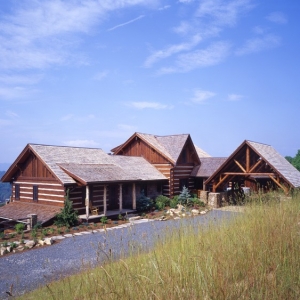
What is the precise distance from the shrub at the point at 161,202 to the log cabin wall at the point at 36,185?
27.9ft

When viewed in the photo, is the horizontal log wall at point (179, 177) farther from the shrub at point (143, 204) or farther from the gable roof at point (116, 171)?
the shrub at point (143, 204)

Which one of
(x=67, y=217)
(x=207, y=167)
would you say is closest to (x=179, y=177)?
(x=207, y=167)

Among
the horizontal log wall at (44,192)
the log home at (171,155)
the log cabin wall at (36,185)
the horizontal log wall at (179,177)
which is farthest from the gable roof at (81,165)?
the horizontal log wall at (179,177)

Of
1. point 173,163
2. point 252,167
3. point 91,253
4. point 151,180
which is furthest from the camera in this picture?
point 173,163

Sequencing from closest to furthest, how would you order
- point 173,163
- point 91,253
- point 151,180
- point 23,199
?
point 91,253 → point 23,199 → point 151,180 → point 173,163

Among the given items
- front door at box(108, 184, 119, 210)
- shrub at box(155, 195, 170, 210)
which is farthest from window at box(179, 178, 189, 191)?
front door at box(108, 184, 119, 210)

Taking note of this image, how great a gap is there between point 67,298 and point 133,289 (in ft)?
3.92

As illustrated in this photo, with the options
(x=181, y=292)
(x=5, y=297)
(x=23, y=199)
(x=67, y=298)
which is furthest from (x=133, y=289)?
(x=23, y=199)

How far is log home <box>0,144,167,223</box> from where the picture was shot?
21422 millimetres

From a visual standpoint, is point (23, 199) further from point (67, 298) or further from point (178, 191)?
point (67, 298)

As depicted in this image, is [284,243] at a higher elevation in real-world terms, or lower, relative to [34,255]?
higher

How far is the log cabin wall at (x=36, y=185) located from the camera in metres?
21.8

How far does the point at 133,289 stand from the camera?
391 cm

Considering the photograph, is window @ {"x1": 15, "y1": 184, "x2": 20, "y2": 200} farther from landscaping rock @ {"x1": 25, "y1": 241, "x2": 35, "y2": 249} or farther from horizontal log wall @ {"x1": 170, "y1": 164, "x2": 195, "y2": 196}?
horizontal log wall @ {"x1": 170, "y1": 164, "x2": 195, "y2": 196}
